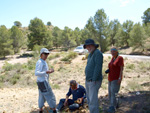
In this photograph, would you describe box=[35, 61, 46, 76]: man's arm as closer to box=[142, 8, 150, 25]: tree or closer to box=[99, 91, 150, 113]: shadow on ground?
box=[99, 91, 150, 113]: shadow on ground

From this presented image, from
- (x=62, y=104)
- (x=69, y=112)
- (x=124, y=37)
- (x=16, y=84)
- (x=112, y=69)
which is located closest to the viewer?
(x=112, y=69)

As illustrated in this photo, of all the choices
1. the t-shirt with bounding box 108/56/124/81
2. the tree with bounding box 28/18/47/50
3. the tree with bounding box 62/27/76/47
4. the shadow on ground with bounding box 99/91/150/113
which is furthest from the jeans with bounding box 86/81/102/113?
the tree with bounding box 62/27/76/47

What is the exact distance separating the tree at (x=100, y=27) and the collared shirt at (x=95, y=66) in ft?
98.4

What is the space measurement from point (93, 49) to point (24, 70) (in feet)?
35.3

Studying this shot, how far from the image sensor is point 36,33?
112 feet

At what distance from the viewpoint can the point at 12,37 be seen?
36.4m

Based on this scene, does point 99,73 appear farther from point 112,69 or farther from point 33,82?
point 33,82

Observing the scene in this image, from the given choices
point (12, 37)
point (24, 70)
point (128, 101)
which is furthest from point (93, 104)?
point (12, 37)

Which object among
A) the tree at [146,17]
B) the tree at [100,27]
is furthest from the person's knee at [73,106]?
the tree at [146,17]

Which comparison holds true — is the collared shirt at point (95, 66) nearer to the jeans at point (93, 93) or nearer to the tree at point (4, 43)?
the jeans at point (93, 93)

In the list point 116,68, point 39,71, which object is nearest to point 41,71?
point 39,71

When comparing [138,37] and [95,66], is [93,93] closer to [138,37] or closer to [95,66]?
[95,66]

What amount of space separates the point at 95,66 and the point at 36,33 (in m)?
33.6

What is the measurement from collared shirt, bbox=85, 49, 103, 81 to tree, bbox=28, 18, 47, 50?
1292 inches
